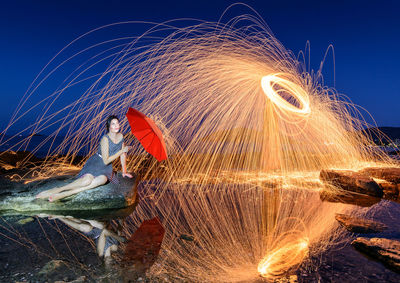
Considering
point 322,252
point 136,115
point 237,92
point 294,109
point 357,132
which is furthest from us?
point 357,132

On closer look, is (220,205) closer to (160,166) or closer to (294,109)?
(294,109)

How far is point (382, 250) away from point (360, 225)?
119cm

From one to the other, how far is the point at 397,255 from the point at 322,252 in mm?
838

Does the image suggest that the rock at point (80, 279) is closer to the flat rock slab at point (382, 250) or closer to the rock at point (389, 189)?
the flat rock slab at point (382, 250)

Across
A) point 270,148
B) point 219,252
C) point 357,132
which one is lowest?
point 219,252

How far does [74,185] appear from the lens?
5281 mm

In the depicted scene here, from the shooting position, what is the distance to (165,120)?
8438mm

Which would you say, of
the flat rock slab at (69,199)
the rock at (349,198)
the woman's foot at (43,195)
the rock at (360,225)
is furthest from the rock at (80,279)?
the rock at (349,198)

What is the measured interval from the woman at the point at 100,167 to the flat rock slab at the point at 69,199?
0.14 metres

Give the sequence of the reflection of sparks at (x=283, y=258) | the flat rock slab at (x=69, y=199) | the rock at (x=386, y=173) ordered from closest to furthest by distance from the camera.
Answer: the reflection of sparks at (x=283, y=258), the flat rock slab at (x=69, y=199), the rock at (x=386, y=173)

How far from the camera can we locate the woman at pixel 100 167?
206 inches

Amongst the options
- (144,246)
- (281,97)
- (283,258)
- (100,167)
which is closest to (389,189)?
(281,97)

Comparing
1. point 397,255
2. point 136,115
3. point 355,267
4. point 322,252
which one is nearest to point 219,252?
point 322,252

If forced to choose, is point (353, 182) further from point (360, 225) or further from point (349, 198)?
point (360, 225)
